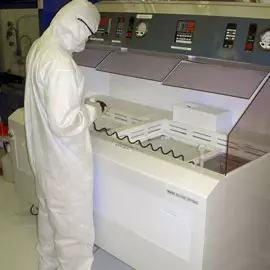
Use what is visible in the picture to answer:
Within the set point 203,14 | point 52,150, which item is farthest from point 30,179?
point 203,14

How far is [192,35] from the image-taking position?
69.8 inches

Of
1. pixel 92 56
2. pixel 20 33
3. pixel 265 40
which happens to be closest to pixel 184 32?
pixel 265 40

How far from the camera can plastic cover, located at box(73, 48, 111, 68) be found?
2.23m

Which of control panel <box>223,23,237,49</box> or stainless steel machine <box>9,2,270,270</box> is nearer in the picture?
stainless steel machine <box>9,2,270,270</box>

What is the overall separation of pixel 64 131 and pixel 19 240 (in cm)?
120

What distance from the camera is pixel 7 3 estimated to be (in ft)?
13.0

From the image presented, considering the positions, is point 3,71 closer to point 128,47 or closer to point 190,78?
point 128,47

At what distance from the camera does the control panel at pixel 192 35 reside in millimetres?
1583

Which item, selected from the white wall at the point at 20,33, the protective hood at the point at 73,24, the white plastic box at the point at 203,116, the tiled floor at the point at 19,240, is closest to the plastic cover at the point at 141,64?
the white plastic box at the point at 203,116

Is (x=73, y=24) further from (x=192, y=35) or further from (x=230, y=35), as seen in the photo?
(x=230, y=35)

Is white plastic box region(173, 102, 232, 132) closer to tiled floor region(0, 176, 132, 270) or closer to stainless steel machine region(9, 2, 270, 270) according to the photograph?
stainless steel machine region(9, 2, 270, 270)

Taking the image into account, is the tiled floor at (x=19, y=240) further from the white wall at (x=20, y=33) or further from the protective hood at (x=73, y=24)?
the white wall at (x=20, y=33)

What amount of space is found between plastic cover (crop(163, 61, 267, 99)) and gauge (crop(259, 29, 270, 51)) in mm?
113

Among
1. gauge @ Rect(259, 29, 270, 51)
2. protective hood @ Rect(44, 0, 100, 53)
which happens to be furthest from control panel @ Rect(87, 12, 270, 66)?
protective hood @ Rect(44, 0, 100, 53)
